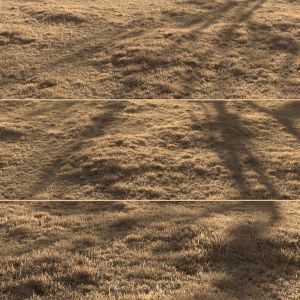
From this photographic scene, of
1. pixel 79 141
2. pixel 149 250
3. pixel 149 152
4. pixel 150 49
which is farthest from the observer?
pixel 150 49

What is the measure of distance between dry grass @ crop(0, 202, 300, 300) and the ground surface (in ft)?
12.8

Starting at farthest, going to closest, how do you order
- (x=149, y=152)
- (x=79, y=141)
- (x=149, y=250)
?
(x=79, y=141) < (x=149, y=152) < (x=149, y=250)

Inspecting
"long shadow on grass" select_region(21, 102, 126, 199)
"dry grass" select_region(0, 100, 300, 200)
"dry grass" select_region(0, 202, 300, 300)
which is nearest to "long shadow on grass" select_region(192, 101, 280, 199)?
"dry grass" select_region(0, 100, 300, 200)

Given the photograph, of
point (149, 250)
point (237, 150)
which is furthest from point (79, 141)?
point (149, 250)

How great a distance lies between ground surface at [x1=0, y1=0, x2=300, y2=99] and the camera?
10.6 meters

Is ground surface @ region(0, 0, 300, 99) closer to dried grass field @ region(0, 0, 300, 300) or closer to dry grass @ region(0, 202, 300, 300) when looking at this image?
dried grass field @ region(0, 0, 300, 300)

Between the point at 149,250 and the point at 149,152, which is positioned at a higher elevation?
the point at 149,250

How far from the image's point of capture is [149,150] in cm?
856

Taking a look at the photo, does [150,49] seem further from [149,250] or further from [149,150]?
[149,250]

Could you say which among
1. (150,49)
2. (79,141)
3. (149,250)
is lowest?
(79,141)

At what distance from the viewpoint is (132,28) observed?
536 inches

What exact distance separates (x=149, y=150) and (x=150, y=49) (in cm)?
410

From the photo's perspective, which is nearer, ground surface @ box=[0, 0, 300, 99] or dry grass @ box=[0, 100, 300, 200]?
dry grass @ box=[0, 100, 300, 200]

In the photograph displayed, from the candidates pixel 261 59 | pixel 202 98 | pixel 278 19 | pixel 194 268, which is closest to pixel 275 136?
pixel 202 98
